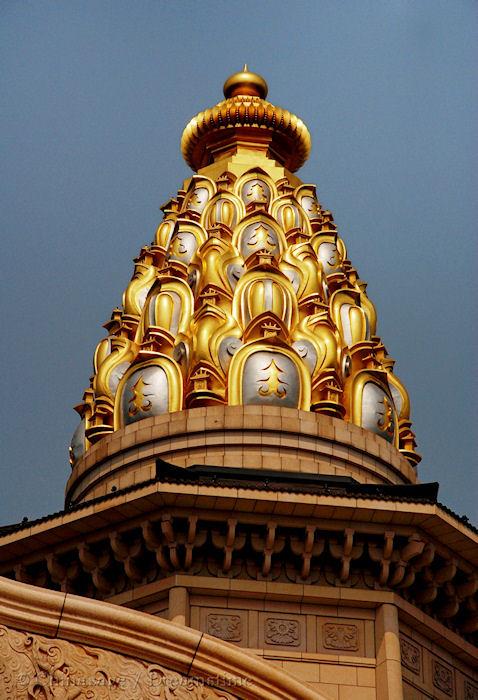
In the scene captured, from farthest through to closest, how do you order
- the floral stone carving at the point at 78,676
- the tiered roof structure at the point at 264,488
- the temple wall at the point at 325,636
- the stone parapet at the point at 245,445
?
the stone parapet at the point at 245,445 < the tiered roof structure at the point at 264,488 < the temple wall at the point at 325,636 < the floral stone carving at the point at 78,676

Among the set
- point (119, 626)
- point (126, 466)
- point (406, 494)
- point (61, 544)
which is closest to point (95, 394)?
point (126, 466)

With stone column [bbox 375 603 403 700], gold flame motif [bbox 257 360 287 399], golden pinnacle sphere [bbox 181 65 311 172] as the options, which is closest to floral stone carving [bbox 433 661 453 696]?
stone column [bbox 375 603 403 700]

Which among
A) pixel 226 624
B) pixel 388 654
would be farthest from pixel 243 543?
pixel 388 654

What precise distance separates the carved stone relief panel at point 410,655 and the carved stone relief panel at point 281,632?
178 cm

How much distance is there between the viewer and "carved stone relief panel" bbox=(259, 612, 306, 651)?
29.7 metres

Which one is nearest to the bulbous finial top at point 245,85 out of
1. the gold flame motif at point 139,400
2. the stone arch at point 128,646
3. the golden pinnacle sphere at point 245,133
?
the golden pinnacle sphere at point 245,133

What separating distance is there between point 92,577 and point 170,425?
13.0 ft

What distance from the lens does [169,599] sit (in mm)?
29703

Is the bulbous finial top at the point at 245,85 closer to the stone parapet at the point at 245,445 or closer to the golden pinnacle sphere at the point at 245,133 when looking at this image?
the golden pinnacle sphere at the point at 245,133

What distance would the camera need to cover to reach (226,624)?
2977 centimetres

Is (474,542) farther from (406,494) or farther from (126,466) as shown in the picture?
(126,466)

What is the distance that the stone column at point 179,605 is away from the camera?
96.3 ft

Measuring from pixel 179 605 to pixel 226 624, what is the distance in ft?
2.94

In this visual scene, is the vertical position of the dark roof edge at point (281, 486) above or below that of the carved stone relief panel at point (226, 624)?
above
